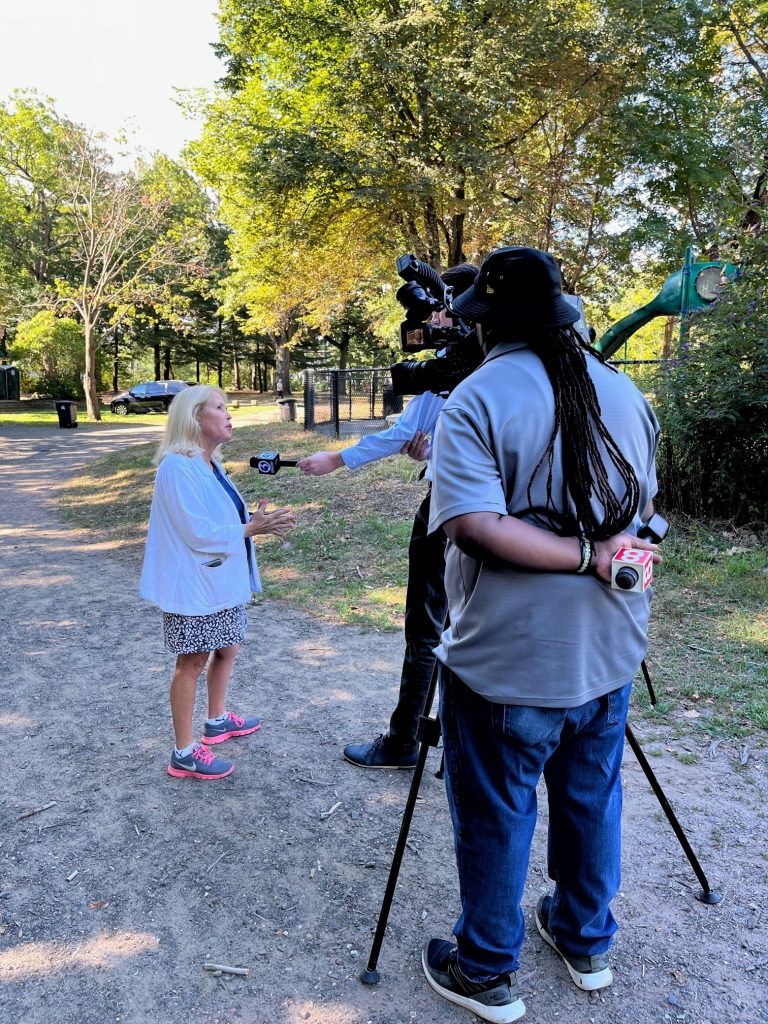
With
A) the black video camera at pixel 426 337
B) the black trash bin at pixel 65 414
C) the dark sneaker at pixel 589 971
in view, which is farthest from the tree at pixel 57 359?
the dark sneaker at pixel 589 971

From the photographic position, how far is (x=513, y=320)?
5.66ft

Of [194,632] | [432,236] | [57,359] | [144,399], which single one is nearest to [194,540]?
[194,632]

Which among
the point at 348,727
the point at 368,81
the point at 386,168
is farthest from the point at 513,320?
the point at 368,81

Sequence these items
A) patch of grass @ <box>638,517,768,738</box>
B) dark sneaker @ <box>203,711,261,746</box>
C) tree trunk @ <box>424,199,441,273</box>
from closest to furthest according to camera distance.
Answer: dark sneaker @ <box>203,711,261,746</box>, patch of grass @ <box>638,517,768,738</box>, tree trunk @ <box>424,199,441,273</box>

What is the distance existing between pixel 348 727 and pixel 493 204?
13.1 meters

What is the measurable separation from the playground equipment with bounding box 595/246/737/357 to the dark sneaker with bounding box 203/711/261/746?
6444 mm

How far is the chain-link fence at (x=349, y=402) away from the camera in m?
14.5

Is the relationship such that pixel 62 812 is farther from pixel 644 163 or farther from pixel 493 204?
pixel 644 163

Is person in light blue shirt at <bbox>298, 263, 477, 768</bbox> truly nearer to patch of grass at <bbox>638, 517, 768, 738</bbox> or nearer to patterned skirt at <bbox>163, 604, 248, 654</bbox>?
patterned skirt at <bbox>163, 604, 248, 654</bbox>

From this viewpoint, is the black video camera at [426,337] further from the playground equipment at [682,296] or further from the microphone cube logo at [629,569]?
the playground equipment at [682,296]

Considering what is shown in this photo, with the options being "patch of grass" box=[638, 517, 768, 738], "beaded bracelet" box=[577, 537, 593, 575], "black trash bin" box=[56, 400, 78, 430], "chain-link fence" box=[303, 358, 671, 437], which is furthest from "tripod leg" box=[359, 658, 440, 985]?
"black trash bin" box=[56, 400, 78, 430]

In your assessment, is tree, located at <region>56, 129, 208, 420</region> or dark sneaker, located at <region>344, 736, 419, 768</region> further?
tree, located at <region>56, 129, 208, 420</region>

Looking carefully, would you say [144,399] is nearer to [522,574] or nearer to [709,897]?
[709,897]

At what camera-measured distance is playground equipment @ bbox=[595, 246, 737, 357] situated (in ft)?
31.7
